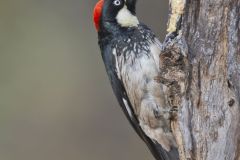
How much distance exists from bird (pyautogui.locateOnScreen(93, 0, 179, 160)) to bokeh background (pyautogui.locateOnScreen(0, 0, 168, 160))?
310 cm

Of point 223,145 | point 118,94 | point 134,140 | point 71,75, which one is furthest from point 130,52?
point 71,75

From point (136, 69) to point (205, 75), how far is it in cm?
99

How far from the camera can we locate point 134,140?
27.5 ft

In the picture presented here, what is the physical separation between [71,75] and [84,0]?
43.3 inches

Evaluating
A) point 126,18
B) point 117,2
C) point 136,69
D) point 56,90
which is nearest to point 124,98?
point 136,69

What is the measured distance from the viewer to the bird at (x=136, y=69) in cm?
497

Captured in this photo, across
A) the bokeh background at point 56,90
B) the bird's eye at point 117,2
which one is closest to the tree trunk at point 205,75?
the bird's eye at point 117,2

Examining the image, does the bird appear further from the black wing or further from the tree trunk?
the tree trunk

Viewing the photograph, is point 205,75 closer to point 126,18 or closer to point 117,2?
point 126,18

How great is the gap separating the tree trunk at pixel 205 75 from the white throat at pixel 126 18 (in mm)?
1019

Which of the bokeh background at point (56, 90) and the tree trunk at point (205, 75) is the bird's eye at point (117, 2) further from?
the bokeh background at point (56, 90)

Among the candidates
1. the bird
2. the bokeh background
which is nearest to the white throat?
the bird

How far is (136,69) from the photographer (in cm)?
497

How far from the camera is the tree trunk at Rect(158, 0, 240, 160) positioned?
3977 mm
